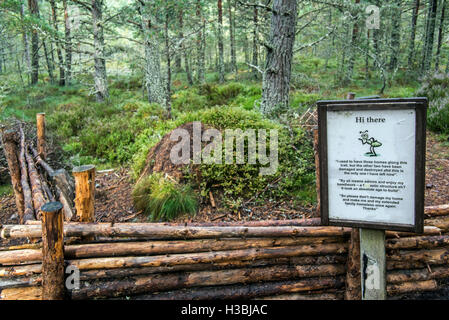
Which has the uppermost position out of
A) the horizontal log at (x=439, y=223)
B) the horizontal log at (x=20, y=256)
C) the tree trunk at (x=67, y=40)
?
the tree trunk at (x=67, y=40)

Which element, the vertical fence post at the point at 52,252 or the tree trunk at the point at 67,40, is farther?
the tree trunk at the point at 67,40

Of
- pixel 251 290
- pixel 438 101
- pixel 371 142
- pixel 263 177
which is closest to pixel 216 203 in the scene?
pixel 263 177

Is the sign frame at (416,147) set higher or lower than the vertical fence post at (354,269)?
higher

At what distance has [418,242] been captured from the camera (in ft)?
8.86

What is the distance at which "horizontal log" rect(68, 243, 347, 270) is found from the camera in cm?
261

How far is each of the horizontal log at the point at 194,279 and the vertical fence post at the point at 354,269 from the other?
0.22m

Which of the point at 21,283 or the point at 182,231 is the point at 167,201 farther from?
the point at 21,283

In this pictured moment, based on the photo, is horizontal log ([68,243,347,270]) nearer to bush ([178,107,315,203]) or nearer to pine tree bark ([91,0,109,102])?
bush ([178,107,315,203])

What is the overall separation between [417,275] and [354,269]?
76cm

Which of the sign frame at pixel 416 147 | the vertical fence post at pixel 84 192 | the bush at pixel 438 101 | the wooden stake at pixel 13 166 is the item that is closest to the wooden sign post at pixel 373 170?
the sign frame at pixel 416 147

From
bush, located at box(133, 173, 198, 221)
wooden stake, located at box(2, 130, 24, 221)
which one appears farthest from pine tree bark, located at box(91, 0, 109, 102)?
bush, located at box(133, 173, 198, 221)

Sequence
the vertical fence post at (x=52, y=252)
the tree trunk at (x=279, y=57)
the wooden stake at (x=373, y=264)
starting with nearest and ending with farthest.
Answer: the wooden stake at (x=373, y=264) → the vertical fence post at (x=52, y=252) → the tree trunk at (x=279, y=57)

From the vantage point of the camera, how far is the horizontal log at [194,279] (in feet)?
8.48

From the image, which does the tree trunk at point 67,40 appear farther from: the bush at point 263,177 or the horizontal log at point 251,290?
the horizontal log at point 251,290
